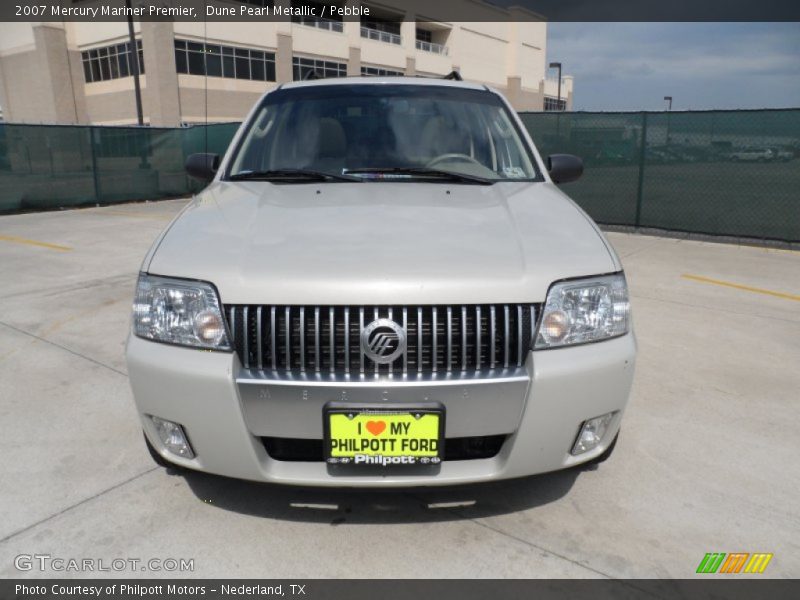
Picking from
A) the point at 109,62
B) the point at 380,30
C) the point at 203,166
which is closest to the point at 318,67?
the point at 380,30

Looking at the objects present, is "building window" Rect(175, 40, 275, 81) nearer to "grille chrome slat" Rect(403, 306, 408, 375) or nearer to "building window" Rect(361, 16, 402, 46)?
"building window" Rect(361, 16, 402, 46)

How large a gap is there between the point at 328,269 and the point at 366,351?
30 cm

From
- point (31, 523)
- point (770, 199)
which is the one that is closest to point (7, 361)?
point (31, 523)

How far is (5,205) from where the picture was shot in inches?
503

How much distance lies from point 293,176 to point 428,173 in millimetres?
668

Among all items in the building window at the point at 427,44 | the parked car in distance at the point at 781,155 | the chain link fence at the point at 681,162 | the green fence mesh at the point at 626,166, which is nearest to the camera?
the parked car in distance at the point at 781,155

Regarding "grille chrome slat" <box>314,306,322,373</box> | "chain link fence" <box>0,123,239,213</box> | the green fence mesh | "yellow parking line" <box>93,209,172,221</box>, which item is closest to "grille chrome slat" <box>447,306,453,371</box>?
"grille chrome slat" <box>314,306,322,373</box>

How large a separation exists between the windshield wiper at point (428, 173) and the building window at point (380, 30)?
43635 mm

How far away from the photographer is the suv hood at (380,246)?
200 cm

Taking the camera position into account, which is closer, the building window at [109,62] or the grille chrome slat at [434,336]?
the grille chrome slat at [434,336]

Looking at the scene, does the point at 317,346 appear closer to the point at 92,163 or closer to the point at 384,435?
the point at 384,435

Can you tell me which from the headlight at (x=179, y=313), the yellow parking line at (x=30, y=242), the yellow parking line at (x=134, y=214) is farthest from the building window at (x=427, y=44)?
the headlight at (x=179, y=313)

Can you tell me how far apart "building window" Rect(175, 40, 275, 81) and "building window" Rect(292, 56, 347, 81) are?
6.16ft

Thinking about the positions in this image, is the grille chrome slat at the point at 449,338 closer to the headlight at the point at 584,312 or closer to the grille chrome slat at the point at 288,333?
the headlight at the point at 584,312
